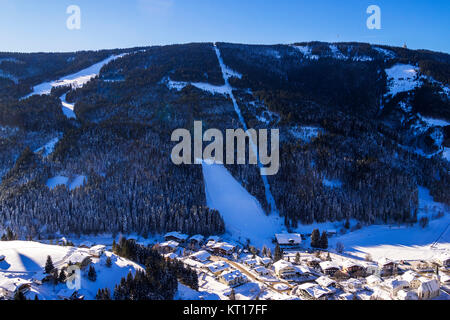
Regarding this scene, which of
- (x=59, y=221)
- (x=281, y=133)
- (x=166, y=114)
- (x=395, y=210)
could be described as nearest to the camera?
(x=59, y=221)

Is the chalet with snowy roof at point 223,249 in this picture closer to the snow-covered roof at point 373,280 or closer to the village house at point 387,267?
the snow-covered roof at point 373,280

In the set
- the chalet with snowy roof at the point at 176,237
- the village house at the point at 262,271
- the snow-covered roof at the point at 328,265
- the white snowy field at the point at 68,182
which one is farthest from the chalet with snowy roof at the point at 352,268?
the white snowy field at the point at 68,182

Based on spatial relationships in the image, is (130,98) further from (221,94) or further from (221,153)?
(221,153)

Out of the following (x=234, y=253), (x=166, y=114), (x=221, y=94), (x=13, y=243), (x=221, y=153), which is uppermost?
(x=221, y=94)

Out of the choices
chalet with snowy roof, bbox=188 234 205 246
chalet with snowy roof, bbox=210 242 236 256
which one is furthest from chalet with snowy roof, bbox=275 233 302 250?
chalet with snowy roof, bbox=188 234 205 246

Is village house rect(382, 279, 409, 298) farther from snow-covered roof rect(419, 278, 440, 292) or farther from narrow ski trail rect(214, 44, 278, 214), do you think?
narrow ski trail rect(214, 44, 278, 214)

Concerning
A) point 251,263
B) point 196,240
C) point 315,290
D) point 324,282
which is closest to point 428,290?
point 324,282

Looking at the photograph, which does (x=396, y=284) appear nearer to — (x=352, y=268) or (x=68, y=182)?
(x=352, y=268)
